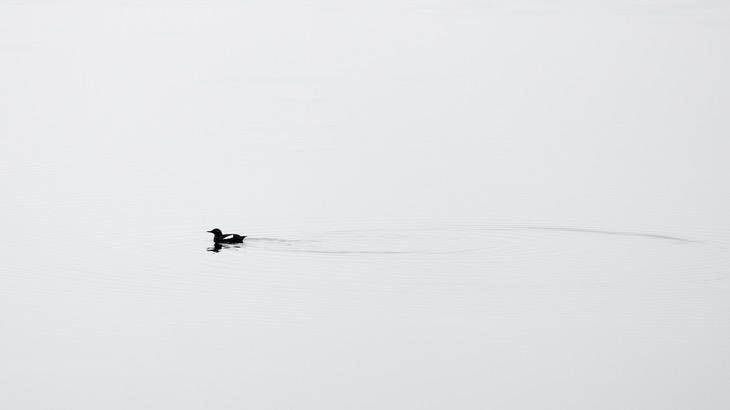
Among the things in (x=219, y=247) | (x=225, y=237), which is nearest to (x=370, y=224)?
(x=225, y=237)

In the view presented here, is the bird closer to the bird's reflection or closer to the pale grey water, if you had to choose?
the bird's reflection

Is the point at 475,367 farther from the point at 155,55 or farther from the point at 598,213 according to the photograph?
the point at 155,55

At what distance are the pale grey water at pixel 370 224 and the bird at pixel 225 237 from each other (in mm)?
272

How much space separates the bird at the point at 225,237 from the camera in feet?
58.2

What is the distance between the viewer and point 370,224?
1889 centimetres

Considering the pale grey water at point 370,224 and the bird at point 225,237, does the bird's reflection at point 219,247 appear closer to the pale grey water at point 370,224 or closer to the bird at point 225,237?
the bird at point 225,237

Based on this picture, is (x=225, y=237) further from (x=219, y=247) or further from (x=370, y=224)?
(x=370, y=224)

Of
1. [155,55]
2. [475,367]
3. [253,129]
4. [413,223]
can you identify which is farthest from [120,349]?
[155,55]

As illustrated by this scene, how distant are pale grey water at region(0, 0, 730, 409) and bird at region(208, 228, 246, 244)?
272 millimetres

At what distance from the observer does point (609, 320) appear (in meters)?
13.6

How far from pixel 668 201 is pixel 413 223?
4.46m

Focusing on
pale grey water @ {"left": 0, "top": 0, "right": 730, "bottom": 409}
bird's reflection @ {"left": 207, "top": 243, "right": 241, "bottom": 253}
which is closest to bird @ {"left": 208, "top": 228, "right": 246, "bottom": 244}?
bird's reflection @ {"left": 207, "top": 243, "right": 241, "bottom": 253}

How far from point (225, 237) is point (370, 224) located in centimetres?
236

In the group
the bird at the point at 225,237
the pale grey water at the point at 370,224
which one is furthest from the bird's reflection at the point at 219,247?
the pale grey water at the point at 370,224
